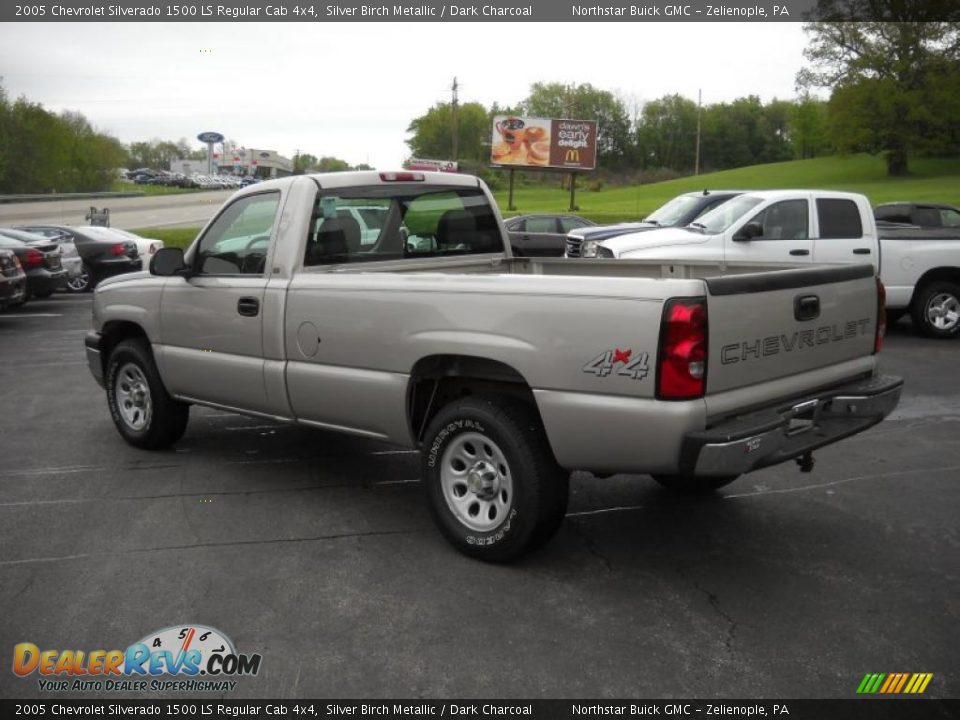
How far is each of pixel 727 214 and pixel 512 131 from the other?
142 ft

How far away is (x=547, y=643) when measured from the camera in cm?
359

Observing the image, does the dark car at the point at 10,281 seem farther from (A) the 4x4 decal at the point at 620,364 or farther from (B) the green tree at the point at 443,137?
(B) the green tree at the point at 443,137

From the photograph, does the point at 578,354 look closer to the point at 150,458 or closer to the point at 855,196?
the point at 150,458

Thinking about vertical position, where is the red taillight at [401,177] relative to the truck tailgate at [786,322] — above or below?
above

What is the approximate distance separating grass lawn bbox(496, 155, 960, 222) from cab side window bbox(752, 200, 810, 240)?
4298 cm

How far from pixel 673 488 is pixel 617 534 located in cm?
83

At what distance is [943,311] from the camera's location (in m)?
11.9

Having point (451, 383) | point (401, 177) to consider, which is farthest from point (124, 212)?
point (451, 383)

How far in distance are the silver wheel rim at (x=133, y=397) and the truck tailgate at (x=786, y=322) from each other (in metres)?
4.33

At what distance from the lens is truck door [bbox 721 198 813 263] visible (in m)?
11.5

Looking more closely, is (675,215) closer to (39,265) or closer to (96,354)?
(96,354)

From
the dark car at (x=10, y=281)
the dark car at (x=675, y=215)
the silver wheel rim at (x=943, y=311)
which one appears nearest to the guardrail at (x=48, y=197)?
the dark car at (x=10, y=281)

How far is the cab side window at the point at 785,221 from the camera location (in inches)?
458

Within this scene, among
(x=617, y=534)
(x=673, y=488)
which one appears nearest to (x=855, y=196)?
(x=673, y=488)
